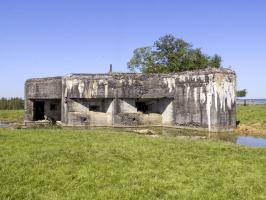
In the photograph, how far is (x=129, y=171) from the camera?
376 inches

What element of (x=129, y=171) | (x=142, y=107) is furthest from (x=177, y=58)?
(x=129, y=171)

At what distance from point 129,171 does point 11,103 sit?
4145cm

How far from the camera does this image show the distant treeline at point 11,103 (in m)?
47.8

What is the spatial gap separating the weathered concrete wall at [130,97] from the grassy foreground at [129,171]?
10159mm

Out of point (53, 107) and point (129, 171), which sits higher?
point (53, 107)

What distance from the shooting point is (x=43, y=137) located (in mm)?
15695

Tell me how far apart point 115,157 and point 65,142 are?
368 centimetres

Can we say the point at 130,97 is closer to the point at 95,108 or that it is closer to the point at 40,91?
the point at 95,108

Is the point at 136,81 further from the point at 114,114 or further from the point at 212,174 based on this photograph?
the point at 212,174

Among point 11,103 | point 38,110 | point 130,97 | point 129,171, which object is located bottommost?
point 129,171

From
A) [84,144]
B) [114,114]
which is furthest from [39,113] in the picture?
[84,144]

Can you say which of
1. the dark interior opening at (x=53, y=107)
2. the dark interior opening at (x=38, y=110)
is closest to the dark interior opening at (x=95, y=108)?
the dark interior opening at (x=53, y=107)

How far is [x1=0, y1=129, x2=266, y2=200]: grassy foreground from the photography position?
7738mm

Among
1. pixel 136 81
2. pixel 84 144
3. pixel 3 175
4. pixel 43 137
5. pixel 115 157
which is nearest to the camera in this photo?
pixel 3 175
